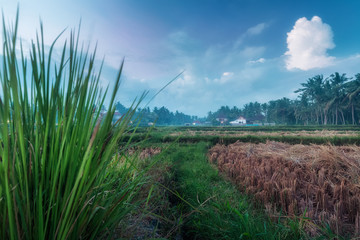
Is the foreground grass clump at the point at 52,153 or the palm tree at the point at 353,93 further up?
the palm tree at the point at 353,93

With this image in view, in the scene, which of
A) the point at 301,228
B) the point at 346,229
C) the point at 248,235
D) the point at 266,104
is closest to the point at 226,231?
the point at 248,235

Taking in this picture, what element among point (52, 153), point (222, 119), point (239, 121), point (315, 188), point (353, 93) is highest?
point (353, 93)

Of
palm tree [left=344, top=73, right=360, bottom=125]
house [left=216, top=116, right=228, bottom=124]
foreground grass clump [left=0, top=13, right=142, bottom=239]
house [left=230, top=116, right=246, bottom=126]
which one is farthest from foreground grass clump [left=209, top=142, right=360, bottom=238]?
house [left=216, top=116, right=228, bottom=124]

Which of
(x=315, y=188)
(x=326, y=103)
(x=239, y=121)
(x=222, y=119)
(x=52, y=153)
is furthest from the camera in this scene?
(x=222, y=119)

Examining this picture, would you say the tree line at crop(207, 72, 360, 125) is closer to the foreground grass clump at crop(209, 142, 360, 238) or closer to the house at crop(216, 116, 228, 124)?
the house at crop(216, 116, 228, 124)

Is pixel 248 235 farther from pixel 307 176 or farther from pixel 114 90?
pixel 307 176

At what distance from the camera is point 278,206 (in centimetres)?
213

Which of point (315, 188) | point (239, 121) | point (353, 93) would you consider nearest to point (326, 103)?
point (353, 93)

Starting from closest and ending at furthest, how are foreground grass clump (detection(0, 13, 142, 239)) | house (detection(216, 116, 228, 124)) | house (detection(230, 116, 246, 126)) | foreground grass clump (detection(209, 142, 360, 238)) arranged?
1. foreground grass clump (detection(0, 13, 142, 239))
2. foreground grass clump (detection(209, 142, 360, 238))
3. house (detection(230, 116, 246, 126))
4. house (detection(216, 116, 228, 124))

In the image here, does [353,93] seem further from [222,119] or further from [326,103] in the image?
[222,119]

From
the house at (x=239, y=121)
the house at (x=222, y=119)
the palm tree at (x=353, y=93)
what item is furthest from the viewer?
the house at (x=222, y=119)

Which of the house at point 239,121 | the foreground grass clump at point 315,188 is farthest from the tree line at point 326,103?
the foreground grass clump at point 315,188

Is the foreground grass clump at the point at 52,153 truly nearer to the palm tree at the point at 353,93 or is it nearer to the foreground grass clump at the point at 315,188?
the foreground grass clump at the point at 315,188

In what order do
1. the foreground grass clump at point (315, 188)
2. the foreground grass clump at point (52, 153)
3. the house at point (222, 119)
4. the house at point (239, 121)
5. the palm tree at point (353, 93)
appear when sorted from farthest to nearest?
the house at point (222, 119) < the house at point (239, 121) < the palm tree at point (353, 93) < the foreground grass clump at point (315, 188) < the foreground grass clump at point (52, 153)
